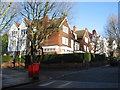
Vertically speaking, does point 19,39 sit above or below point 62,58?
above

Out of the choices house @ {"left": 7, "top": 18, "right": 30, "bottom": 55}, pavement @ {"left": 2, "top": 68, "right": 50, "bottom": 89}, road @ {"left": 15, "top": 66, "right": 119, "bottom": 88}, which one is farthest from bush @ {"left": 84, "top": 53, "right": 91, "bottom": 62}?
house @ {"left": 7, "top": 18, "right": 30, "bottom": 55}

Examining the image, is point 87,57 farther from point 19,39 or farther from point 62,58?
point 19,39

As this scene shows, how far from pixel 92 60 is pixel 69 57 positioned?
291 inches

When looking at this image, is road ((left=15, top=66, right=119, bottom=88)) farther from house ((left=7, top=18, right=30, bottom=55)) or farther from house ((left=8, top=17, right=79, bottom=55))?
house ((left=7, top=18, right=30, bottom=55))

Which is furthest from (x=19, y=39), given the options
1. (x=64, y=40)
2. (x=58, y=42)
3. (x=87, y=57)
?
(x=87, y=57)

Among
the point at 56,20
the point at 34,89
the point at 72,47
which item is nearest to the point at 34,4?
the point at 56,20

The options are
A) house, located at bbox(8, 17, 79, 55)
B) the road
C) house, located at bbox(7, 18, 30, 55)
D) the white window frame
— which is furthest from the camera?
house, located at bbox(7, 18, 30, 55)

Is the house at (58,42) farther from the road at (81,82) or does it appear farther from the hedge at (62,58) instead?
the road at (81,82)

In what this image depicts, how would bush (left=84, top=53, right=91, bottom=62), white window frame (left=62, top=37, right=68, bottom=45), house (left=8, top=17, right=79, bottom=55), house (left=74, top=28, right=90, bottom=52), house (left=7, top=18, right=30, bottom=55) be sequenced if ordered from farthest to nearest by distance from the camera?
1. house (left=74, top=28, right=90, bottom=52)
2. house (left=7, top=18, right=30, bottom=55)
3. white window frame (left=62, top=37, right=68, bottom=45)
4. house (left=8, top=17, right=79, bottom=55)
5. bush (left=84, top=53, right=91, bottom=62)

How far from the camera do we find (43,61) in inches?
1177

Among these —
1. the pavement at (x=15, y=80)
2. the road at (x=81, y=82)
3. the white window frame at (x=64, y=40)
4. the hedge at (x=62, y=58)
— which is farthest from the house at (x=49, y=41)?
the road at (x=81, y=82)

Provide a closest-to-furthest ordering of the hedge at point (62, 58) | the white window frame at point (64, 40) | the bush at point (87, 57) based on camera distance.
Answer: the hedge at point (62, 58), the bush at point (87, 57), the white window frame at point (64, 40)

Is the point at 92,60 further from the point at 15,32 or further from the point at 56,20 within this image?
the point at 15,32

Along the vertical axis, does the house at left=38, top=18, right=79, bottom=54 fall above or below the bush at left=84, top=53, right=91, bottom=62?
above
